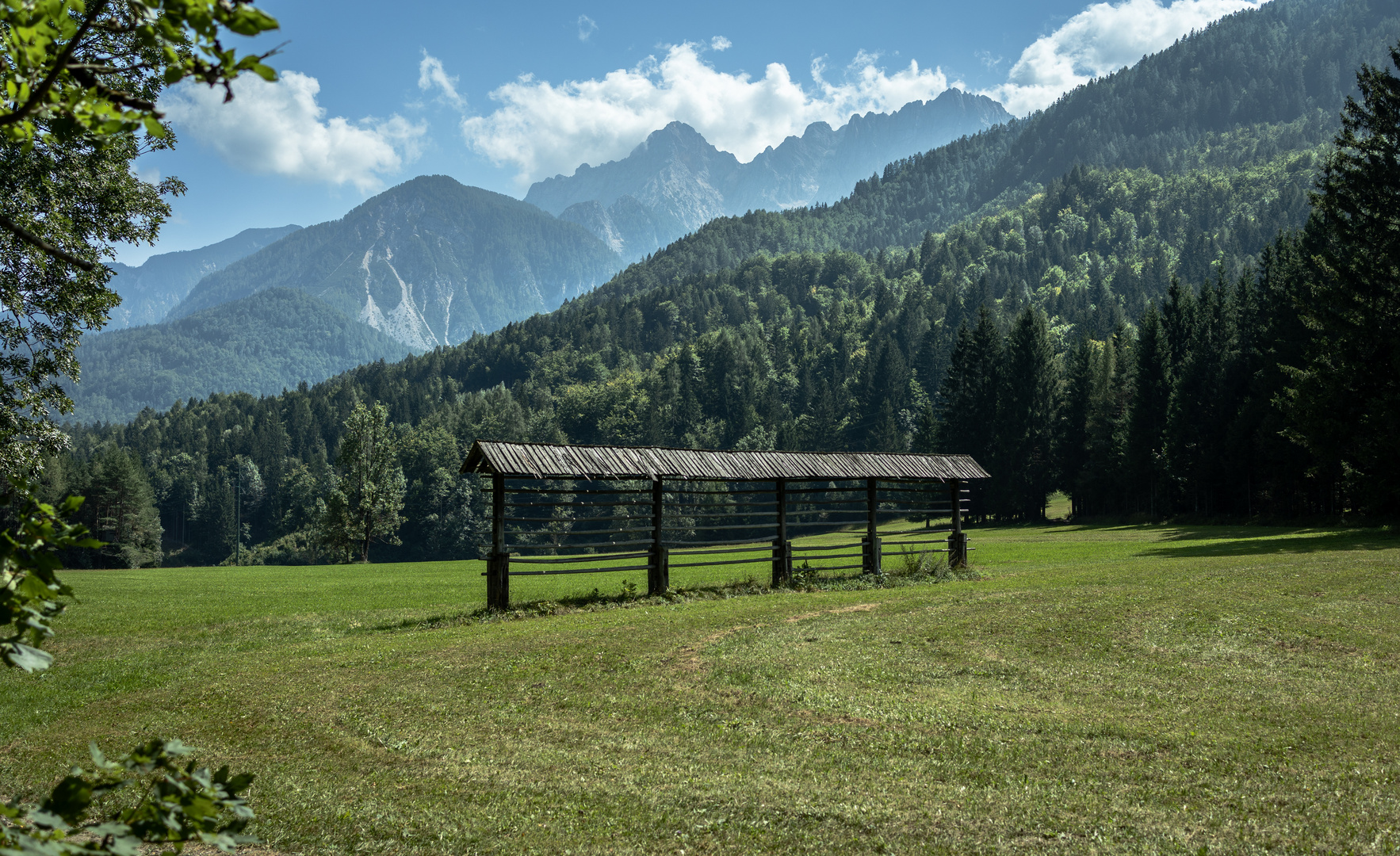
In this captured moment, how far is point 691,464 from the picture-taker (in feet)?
72.1

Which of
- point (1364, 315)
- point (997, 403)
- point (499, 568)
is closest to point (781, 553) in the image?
point (499, 568)

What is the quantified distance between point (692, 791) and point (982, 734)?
3405 mm

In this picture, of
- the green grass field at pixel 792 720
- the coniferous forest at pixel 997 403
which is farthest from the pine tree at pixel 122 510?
the green grass field at pixel 792 720

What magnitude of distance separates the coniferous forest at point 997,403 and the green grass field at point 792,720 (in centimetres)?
2304

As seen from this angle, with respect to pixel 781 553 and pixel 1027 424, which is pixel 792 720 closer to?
pixel 781 553

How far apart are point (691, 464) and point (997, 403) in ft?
218

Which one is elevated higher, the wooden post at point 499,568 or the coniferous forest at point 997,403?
the coniferous forest at point 997,403

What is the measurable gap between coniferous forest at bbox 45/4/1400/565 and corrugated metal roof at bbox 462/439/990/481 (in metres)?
20.0

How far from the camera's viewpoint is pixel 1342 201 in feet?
115

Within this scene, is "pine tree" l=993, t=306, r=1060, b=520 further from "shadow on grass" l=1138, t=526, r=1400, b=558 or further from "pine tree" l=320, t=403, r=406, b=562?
"pine tree" l=320, t=403, r=406, b=562

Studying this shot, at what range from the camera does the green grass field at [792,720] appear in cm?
674

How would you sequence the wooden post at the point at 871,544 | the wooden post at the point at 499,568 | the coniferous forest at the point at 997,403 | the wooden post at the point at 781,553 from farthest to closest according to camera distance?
the coniferous forest at the point at 997,403 < the wooden post at the point at 871,544 < the wooden post at the point at 781,553 < the wooden post at the point at 499,568

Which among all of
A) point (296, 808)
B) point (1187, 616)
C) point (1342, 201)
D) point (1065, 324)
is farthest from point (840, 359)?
point (296, 808)

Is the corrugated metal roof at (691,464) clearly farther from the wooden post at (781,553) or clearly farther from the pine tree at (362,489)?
the pine tree at (362,489)
